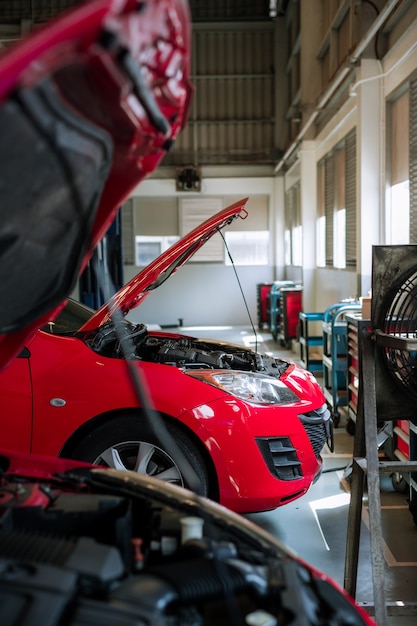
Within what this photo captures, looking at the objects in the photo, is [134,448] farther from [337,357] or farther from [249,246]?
[249,246]

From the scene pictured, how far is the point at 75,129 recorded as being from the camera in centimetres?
118

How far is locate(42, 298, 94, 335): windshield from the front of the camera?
4059 mm

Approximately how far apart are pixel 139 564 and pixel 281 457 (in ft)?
6.16

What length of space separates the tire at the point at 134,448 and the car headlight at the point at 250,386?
1.03 feet

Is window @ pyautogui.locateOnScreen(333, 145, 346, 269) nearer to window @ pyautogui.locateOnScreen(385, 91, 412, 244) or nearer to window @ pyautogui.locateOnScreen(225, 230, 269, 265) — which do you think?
window @ pyautogui.locateOnScreen(385, 91, 412, 244)

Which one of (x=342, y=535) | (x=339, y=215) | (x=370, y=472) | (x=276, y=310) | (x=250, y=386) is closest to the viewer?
(x=370, y=472)

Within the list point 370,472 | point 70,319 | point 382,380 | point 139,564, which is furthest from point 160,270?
point 139,564

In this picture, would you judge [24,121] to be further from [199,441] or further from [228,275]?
[228,275]

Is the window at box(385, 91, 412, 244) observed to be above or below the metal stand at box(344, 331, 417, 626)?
above

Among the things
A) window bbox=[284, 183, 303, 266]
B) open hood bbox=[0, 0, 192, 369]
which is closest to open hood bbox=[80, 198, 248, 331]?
open hood bbox=[0, 0, 192, 369]

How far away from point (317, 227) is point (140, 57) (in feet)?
36.7

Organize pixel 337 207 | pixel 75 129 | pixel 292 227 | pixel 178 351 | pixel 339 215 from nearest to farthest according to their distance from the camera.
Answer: pixel 75 129, pixel 178 351, pixel 339 215, pixel 337 207, pixel 292 227

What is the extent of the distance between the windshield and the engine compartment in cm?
42

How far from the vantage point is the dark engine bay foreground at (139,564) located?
3.73 ft
